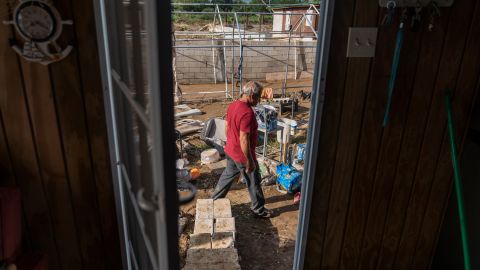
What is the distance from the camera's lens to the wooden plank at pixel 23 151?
1.68m

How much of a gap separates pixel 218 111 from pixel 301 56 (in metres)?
4.89

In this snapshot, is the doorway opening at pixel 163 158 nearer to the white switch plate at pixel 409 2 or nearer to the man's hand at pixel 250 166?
the white switch plate at pixel 409 2

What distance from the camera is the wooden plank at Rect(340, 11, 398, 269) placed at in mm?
1909

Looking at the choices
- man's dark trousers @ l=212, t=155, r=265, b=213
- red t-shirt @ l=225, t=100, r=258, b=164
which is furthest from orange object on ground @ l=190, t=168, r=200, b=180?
red t-shirt @ l=225, t=100, r=258, b=164

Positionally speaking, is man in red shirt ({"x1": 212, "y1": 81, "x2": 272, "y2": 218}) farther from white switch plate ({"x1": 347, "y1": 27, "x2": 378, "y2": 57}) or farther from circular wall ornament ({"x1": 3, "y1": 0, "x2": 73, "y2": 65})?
circular wall ornament ({"x1": 3, "y1": 0, "x2": 73, "y2": 65})

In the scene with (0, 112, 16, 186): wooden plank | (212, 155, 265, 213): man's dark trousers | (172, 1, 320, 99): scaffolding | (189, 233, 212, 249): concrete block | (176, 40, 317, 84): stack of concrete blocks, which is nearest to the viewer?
(0, 112, 16, 186): wooden plank

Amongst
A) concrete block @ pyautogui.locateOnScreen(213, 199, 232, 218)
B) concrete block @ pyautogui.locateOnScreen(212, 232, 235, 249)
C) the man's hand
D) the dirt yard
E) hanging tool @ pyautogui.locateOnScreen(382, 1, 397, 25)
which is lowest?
the dirt yard

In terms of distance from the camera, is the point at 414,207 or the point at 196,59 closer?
the point at 414,207

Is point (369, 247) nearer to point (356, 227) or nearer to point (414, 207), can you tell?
point (356, 227)

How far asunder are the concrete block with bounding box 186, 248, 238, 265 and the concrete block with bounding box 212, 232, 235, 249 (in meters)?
0.23

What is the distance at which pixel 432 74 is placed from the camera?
197 centimetres

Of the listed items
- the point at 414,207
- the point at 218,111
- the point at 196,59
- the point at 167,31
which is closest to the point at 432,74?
the point at 414,207

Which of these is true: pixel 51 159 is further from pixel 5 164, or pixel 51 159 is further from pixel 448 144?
pixel 448 144

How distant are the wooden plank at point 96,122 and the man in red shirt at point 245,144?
1770 mm
